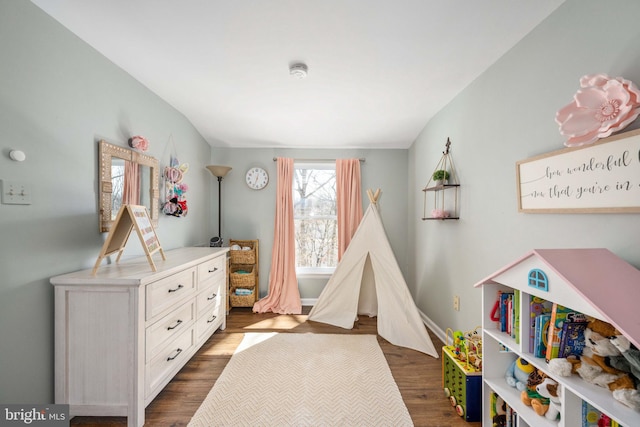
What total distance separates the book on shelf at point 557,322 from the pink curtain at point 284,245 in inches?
106

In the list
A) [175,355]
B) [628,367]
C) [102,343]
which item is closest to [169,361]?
[175,355]

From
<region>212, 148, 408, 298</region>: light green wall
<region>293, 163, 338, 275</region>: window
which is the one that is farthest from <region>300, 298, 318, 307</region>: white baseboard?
<region>293, 163, 338, 275</region>: window

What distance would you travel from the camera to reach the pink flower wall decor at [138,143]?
80.7 inches

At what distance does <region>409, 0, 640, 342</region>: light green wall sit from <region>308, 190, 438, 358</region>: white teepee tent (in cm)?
38

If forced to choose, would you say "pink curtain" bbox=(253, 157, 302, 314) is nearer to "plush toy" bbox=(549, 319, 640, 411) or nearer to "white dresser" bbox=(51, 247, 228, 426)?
"white dresser" bbox=(51, 247, 228, 426)

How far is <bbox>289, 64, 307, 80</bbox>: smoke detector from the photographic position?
1.92 m

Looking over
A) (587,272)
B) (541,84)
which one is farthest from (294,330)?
(541,84)

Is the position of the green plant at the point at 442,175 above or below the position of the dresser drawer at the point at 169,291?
above

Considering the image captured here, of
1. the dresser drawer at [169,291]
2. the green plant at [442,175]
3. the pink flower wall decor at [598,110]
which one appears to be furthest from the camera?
the green plant at [442,175]

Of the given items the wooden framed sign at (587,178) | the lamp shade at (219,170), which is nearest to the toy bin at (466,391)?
the wooden framed sign at (587,178)

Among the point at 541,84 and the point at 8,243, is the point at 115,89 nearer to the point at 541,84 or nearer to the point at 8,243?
the point at 8,243

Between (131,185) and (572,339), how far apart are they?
9.15 ft

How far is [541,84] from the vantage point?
4.75ft

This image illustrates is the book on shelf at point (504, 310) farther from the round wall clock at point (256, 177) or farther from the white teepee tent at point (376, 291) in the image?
the round wall clock at point (256, 177)
